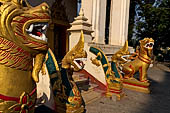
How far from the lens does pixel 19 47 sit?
114cm

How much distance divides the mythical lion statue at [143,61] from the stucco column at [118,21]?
2904mm

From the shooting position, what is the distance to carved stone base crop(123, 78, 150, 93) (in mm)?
4438

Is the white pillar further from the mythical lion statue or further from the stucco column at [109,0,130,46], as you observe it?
the mythical lion statue

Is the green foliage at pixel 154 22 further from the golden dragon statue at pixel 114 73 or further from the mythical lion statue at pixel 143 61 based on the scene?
the golden dragon statue at pixel 114 73

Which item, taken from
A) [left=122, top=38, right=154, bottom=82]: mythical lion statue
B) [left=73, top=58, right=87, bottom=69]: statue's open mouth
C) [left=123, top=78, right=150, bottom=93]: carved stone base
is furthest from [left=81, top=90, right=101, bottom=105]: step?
[left=122, top=38, right=154, bottom=82]: mythical lion statue

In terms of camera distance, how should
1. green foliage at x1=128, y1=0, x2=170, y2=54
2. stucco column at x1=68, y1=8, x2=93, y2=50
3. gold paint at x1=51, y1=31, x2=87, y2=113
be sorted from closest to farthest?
gold paint at x1=51, y1=31, x2=87, y2=113 → stucco column at x1=68, y1=8, x2=93, y2=50 → green foliage at x1=128, y1=0, x2=170, y2=54

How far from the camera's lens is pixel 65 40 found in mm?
7438

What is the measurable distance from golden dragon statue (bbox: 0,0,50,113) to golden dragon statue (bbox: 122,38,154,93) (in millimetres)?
3996

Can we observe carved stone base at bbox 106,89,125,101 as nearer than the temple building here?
Yes

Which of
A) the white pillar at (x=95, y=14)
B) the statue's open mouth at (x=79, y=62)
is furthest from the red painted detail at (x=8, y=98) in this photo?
the white pillar at (x=95, y=14)

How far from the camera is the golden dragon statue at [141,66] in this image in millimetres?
4277

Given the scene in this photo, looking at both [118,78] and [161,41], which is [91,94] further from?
[161,41]

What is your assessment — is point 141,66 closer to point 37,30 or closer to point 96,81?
point 96,81

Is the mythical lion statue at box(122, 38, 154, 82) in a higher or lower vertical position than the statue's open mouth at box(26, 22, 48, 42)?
lower
